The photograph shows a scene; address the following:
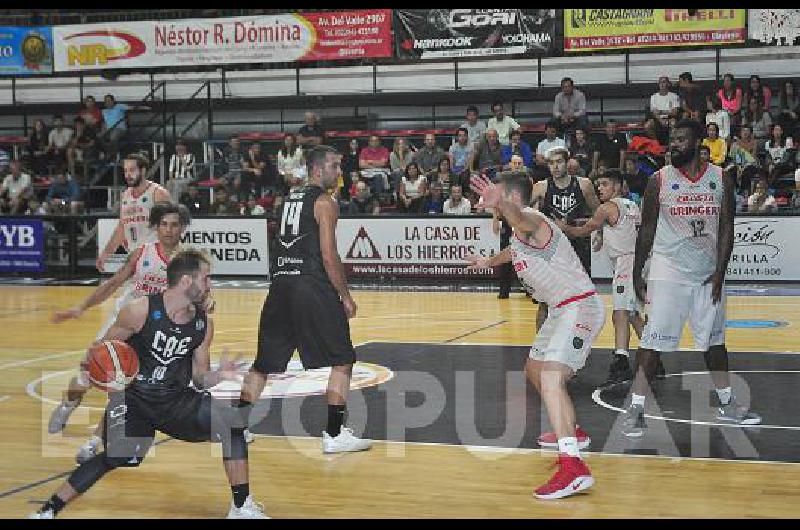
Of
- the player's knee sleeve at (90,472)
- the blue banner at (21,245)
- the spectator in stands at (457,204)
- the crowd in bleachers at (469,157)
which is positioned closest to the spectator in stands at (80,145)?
the crowd in bleachers at (469,157)

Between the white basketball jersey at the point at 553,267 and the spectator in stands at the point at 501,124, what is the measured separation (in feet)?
47.0

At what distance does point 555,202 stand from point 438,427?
11.6ft

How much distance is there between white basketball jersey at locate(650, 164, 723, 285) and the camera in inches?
325

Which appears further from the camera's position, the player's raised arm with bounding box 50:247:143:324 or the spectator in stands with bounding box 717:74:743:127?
the spectator in stands with bounding box 717:74:743:127

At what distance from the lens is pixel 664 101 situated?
68.3 ft

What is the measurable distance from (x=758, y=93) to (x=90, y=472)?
677 inches

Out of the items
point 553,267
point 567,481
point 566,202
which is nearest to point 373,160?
point 566,202

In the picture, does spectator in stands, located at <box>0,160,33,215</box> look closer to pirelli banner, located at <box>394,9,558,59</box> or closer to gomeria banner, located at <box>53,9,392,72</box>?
gomeria banner, located at <box>53,9,392,72</box>

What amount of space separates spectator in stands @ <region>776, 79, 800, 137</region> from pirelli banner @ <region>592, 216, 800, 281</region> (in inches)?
122

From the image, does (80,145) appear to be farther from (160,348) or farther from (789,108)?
(160,348)

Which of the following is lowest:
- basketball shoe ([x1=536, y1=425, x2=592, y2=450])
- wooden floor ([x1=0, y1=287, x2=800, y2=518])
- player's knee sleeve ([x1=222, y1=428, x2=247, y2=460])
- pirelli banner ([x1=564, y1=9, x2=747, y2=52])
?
wooden floor ([x1=0, y1=287, x2=800, y2=518])

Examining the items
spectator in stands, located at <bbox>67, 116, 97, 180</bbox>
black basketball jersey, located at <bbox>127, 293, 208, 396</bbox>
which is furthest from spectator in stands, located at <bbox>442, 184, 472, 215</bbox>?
black basketball jersey, located at <bbox>127, 293, 208, 396</bbox>

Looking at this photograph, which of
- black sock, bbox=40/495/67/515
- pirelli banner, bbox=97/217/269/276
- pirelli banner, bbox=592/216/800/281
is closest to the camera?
black sock, bbox=40/495/67/515

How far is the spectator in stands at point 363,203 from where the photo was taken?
20.5 m
